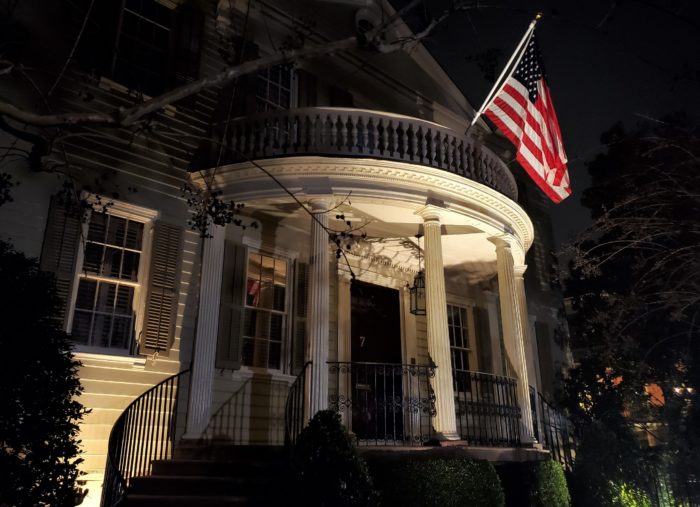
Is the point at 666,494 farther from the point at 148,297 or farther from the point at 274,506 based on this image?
the point at 148,297

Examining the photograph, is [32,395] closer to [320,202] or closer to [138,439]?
[138,439]

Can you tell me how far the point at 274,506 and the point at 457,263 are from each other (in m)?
8.22

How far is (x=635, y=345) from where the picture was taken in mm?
13867

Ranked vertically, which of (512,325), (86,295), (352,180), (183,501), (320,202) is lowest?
(183,501)

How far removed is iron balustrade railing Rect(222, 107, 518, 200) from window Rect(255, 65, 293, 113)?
1948mm

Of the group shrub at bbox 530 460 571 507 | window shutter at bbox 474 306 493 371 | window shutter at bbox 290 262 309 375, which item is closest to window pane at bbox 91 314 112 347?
window shutter at bbox 290 262 309 375

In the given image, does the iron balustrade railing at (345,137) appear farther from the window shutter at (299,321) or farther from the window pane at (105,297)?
the window pane at (105,297)

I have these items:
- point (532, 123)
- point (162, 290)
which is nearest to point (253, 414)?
point (162, 290)

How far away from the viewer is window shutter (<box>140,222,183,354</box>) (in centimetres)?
842

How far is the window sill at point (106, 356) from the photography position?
7.75 metres

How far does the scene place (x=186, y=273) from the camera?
362 inches

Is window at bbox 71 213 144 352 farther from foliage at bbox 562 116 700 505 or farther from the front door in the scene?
foliage at bbox 562 116 700 505

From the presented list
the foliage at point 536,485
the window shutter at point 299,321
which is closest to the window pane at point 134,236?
the window shutter at point 299,321

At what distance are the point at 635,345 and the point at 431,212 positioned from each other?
794 centimetres
